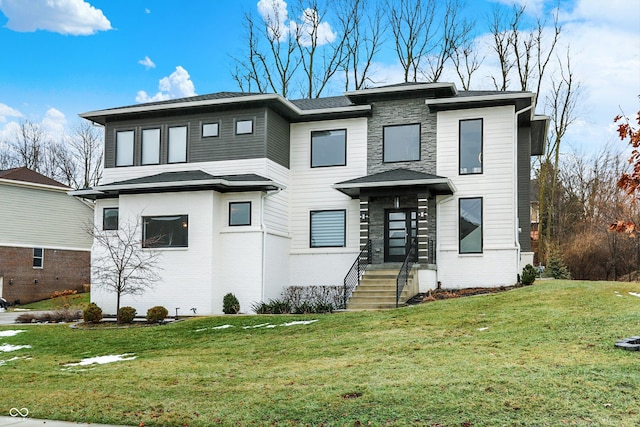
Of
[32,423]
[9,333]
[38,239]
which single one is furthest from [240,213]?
[38,239]

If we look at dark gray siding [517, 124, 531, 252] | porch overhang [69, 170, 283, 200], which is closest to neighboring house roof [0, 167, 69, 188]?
porch overhang [69, 170, 283, 200]

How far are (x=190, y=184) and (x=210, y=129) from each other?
9.61 feet

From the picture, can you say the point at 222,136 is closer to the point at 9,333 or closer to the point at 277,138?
the point at 277,138

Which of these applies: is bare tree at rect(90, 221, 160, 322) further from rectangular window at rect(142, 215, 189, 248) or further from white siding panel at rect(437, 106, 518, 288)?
white siding panel at rect(437, 106, 518, 288)

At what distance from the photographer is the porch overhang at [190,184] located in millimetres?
20953

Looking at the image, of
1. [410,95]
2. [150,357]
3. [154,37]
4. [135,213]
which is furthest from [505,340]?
[154,37]

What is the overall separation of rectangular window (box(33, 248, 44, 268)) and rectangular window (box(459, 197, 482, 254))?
2331 centimetres

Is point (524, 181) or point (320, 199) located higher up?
point (524, 181)

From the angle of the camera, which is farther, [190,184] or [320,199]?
[320,199]

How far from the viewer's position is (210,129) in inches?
913

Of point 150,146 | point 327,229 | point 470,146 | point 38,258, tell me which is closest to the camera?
point 470,146

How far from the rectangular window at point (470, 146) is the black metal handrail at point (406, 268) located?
2976mm

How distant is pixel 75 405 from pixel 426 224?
13.8m

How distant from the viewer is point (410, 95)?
22.5m
